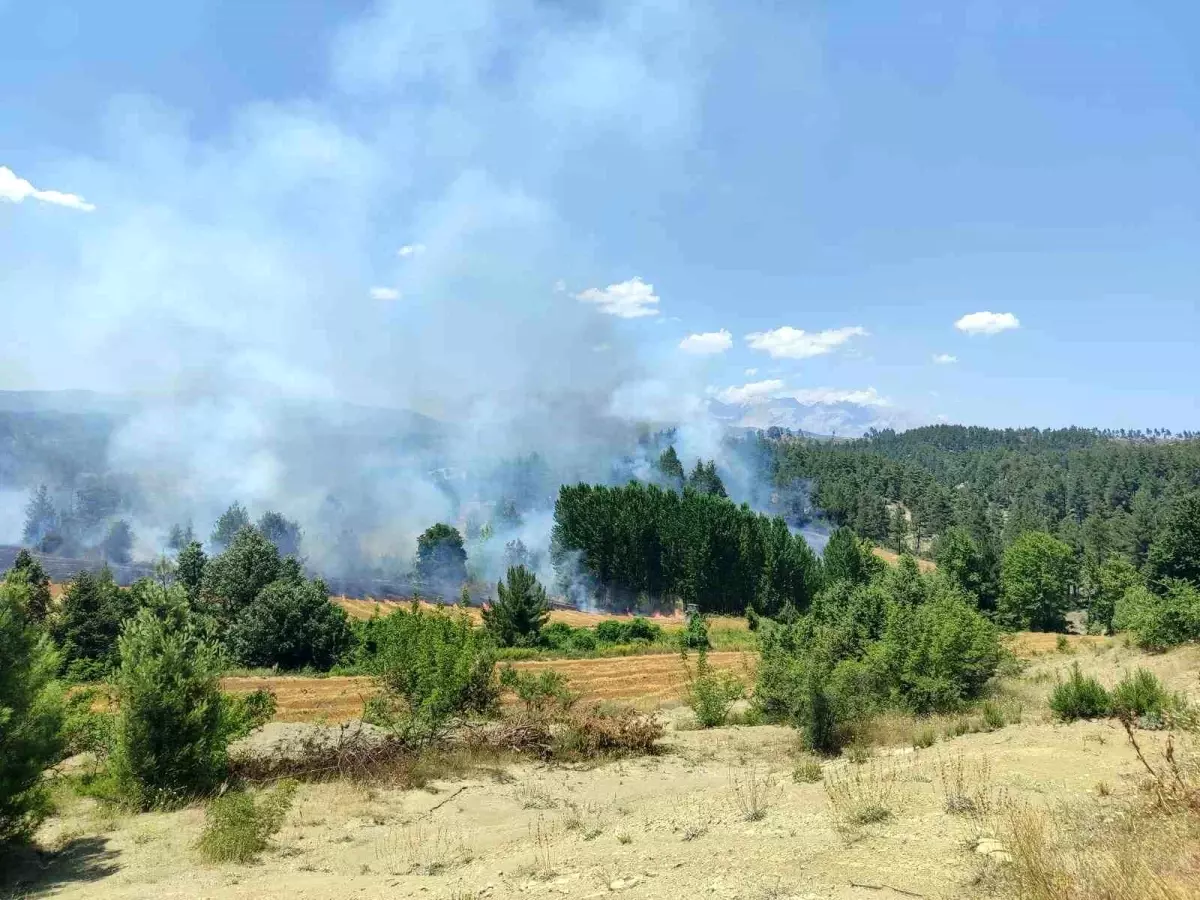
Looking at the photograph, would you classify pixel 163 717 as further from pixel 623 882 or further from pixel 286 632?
pixel 286 632

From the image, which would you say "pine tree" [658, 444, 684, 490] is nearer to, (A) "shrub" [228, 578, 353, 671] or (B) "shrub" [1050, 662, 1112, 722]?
(A) "shrub" [228, 578, 353, 671]

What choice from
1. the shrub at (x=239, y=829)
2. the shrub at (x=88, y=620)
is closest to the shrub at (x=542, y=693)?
the shrub at (x=239, y=829)

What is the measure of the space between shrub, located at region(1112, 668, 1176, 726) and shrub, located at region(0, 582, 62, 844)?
19.9 meters

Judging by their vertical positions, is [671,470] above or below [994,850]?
above

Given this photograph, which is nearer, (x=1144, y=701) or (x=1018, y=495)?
(x=1144, y=701)

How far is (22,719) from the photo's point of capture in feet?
36.0

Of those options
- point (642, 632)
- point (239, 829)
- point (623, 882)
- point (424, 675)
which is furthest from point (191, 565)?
point (623, 882)

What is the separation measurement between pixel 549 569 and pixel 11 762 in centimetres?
8160

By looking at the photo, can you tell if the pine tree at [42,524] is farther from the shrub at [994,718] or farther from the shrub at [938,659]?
the shrub at [994,718]

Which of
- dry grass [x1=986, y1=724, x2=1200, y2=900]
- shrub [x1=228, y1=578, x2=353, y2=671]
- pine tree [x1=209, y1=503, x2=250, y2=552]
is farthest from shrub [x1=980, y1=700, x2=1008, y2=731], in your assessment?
pine tree [x1=209, y1=503, x2=250, y2=552]

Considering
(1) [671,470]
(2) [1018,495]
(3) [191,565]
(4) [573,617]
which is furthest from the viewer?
(2) [1018,495]

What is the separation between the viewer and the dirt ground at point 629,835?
795 cm

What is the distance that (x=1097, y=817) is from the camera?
8453 mm

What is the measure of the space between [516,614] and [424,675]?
30.9m
